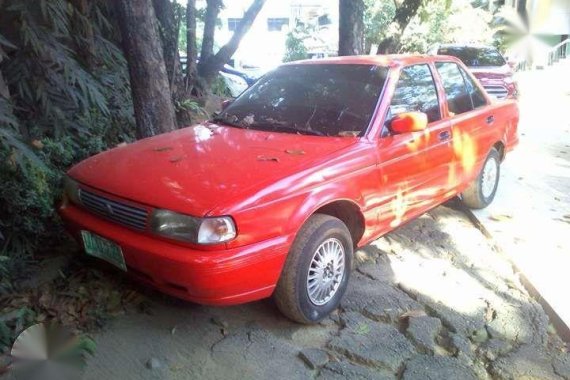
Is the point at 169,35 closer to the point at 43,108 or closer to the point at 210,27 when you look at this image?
the point at 210,27

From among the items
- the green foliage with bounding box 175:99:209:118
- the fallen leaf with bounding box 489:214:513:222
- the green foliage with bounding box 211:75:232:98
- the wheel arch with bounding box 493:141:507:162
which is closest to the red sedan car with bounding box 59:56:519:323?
the fallen leaf with bounding box 489:214:513:222

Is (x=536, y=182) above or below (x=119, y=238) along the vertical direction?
below

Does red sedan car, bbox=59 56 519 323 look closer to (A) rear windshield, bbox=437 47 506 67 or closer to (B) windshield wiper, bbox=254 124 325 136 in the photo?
(B) windshield wiper, bbox=254 124 325 136

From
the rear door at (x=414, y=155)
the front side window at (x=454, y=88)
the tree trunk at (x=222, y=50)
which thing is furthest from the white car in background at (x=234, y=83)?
the rear door at (x=414, y=155)

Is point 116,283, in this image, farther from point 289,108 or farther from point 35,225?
point 289,108

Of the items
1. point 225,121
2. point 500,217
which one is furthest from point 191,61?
point 500,217

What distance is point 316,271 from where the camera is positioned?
2.88m

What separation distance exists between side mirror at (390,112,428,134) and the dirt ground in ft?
3.55

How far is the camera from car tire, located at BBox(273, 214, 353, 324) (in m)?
2.71

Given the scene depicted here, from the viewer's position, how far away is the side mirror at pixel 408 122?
3.21 m

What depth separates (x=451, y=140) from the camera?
3990mm

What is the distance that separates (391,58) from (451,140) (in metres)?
0.81

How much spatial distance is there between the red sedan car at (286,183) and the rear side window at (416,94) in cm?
1

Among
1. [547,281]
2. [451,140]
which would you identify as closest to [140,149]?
[451,140]
